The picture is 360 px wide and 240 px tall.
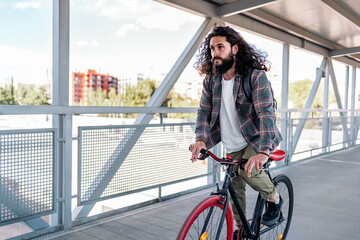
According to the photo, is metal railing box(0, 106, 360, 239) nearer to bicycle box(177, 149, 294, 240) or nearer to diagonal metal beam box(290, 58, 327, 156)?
bicycle box(177, 149, 294, 240)

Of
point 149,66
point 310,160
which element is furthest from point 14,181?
point 149,66

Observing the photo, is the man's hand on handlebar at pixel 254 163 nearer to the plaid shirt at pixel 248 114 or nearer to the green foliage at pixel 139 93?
the plaid shirt at pixel 248 114

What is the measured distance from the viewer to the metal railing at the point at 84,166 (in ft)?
8.83

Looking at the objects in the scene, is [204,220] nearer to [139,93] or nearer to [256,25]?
[256,25]

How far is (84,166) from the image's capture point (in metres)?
3.15

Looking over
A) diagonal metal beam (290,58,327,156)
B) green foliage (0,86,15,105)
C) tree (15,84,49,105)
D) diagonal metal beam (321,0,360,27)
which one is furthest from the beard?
green foliage (0,86,15,105)

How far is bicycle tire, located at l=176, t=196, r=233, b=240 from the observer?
1.63 m

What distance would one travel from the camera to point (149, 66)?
274 feet

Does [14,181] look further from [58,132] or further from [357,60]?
[357,60]

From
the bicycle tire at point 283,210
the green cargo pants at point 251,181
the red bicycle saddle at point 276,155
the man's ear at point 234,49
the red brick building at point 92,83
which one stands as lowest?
the bicycle tire at point 283,210

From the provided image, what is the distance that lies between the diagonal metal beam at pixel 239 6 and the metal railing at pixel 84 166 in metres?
1.74

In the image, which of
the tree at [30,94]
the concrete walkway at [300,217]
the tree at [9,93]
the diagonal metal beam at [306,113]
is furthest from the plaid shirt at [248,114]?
the tree at [9,93]

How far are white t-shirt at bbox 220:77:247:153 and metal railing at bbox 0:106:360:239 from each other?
55.1 inches

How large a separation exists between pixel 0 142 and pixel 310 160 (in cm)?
612
